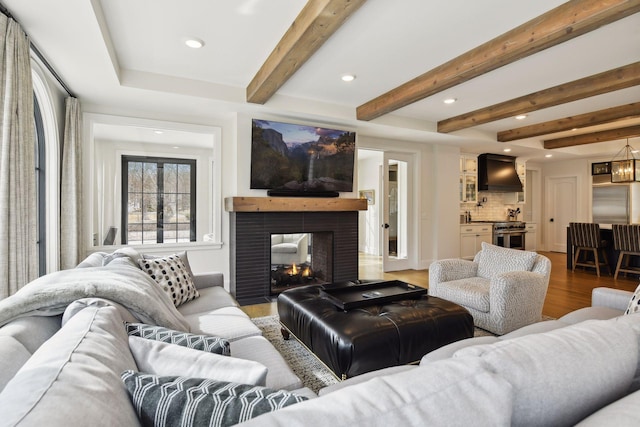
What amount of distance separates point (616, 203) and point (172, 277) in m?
9.76

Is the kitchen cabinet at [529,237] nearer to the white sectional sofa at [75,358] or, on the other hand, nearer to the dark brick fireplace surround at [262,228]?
the dark brick fireplace surround at [262,228]

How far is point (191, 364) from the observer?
90cm

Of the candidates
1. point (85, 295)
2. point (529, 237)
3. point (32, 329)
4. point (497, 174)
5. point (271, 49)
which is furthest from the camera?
point (529, 237)

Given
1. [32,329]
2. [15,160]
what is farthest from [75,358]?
[15,160]

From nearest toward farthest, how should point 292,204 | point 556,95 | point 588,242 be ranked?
point 556,95, point 292,204, point 588,242

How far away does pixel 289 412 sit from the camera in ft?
1.71

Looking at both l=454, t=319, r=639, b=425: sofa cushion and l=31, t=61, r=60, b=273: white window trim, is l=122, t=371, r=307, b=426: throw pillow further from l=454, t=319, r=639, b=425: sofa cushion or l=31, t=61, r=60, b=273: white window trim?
l=31, t=61, r=60, b=273: white window trim

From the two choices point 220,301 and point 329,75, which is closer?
point 220,301

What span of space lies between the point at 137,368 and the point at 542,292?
318 cm

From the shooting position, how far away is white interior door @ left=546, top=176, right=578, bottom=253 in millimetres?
8281

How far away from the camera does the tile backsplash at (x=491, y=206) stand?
7281 millimetres

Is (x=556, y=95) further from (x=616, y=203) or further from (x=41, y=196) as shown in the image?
(x=616, y=203)

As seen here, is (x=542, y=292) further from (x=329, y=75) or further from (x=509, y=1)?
(x=329, y=75)

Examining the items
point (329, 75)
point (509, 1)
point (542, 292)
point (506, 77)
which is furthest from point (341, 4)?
point (542, 292)
